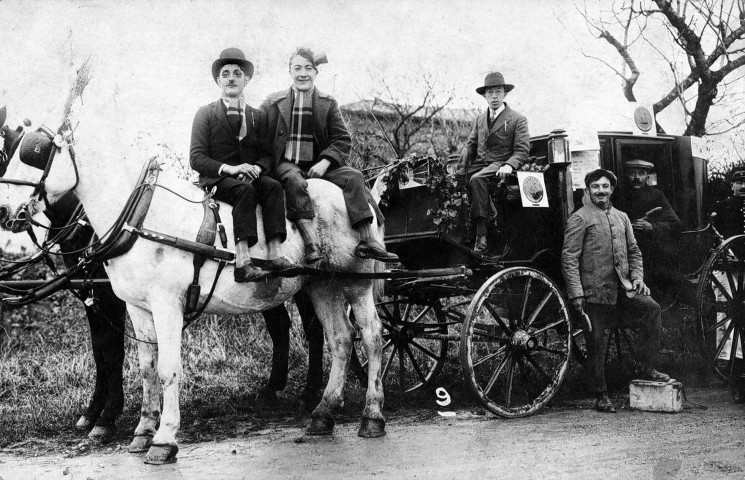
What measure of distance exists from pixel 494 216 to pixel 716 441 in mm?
2622

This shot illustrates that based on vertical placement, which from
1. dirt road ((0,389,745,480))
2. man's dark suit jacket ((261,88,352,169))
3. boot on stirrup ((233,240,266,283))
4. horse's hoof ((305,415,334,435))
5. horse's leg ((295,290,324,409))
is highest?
man's dark suit jacket ((261,88,352,169))

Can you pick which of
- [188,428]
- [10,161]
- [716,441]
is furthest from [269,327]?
[716,441]

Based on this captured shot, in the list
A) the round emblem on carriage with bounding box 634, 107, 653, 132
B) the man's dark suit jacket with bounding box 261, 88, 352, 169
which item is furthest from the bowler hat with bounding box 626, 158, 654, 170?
the man's dark suit jacket with bounding box 261, 88, 352, 169

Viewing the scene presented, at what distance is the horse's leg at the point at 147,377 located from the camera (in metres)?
5.52

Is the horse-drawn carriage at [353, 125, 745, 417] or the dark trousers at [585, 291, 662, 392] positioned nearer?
the horse-drawn carriage at [353, 125, 745, 417]

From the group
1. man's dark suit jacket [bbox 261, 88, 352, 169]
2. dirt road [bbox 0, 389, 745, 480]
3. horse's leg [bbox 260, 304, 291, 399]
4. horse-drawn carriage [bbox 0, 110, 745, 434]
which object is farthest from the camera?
horse's leg [bbox 260, 304, 291, 399]

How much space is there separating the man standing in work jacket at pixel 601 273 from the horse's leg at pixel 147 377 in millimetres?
3838

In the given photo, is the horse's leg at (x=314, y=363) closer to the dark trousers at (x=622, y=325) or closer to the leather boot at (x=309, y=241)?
the leather boot at (x=309, y=241)

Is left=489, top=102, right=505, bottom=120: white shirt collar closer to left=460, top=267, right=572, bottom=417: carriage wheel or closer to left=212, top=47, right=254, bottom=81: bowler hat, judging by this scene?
left=460, top=267, right=572, bottom=417: carriage wheel

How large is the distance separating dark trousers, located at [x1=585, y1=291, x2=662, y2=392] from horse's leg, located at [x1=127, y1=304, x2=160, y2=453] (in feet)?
13.1

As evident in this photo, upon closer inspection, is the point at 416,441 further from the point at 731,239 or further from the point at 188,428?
the point at 731,239

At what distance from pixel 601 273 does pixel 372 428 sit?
2.72 m

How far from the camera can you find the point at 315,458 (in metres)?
5.26

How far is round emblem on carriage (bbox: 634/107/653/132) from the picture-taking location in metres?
8.11
